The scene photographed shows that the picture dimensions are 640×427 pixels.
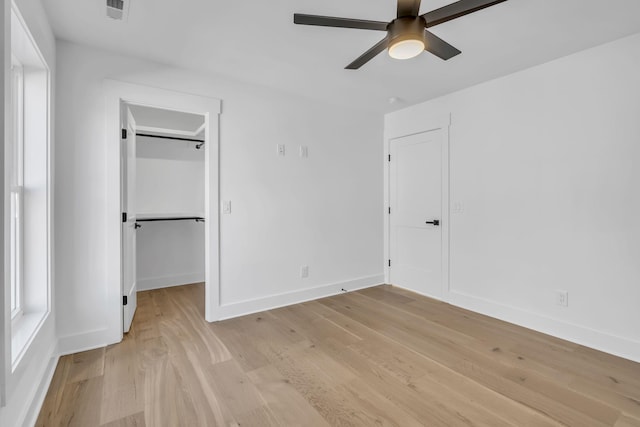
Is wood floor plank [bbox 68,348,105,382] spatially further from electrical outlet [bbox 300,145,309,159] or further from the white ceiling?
electrical outlet [bbox 300,145,309,159]

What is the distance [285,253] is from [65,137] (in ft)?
7.31

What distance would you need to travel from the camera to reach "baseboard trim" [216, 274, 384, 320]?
3.21 metres

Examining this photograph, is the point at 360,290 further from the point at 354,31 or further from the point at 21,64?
the point at 21,64

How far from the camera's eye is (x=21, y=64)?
2.05 meters

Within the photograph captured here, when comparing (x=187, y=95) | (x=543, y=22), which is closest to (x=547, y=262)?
(x=543, y=22)

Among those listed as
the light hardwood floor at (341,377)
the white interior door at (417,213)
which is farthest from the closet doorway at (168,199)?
the white interior door at (417,213)

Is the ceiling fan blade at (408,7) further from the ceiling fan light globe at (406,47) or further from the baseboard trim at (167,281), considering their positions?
the baseboard trim at (167,281)

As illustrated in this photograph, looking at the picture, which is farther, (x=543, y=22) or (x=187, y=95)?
(x=187, y=95)

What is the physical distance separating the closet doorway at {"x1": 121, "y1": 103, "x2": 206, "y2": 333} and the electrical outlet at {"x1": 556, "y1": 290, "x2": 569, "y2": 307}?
13.7 feet

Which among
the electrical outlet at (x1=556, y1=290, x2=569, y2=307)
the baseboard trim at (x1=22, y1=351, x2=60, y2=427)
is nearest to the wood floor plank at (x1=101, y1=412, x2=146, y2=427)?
the baseboard trim at (x1=22, y1=351, x2=60, y2=427)

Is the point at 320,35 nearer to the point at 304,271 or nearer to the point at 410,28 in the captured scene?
the point at 410,28

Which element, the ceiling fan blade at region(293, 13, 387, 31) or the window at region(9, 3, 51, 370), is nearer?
the ceiling fan blade at region(293, 13, 387, 31)

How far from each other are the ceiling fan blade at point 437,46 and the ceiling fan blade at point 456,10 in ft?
0.32

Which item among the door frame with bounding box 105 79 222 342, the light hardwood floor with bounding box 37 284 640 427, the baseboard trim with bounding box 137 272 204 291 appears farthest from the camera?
the baseboard trim with bounding box 137 272 204 291
